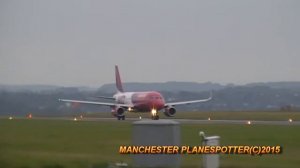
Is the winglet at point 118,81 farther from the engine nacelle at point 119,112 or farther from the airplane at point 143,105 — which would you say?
the engine nacelle at point 119,112

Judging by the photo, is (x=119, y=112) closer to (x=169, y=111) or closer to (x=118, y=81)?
(x=169, y=111)

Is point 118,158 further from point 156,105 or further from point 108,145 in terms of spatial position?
point 156,105

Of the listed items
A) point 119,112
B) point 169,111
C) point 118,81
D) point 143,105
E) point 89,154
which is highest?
point 118,81

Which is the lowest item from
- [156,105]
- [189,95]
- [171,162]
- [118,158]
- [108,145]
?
[171,162]

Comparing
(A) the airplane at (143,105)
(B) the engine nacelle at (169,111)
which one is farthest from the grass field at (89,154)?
(B) the engine nacelle at (169,111)

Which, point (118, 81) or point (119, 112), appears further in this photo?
point (118, 81)

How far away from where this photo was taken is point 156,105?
77875mm

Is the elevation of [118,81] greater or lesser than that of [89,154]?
greater

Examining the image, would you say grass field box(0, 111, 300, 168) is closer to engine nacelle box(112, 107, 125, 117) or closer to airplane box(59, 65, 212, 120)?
airplane box(59, 65, 212, 120)

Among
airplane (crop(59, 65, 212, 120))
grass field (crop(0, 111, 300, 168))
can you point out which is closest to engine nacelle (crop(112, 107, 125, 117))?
airplane (crop(59, 65, 212, 120))

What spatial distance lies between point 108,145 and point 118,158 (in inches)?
324

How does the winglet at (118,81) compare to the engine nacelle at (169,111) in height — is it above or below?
above

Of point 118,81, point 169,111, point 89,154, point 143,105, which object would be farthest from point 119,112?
point 89,154

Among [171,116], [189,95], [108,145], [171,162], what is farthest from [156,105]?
[189,95]
